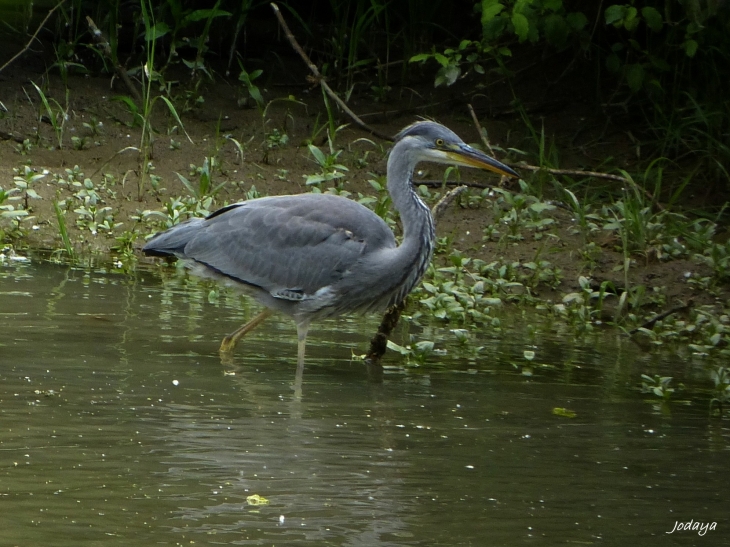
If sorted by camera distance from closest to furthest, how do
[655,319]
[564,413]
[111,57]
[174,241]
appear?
1. [564,413]
2. [174,241]
3. [655,319]
4. [111,57]

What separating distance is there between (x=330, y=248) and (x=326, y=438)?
1.81 m

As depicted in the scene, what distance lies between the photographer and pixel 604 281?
8.26 m

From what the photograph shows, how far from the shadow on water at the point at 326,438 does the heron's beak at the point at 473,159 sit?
1060 millimetres

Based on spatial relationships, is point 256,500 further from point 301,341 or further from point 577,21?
point 577,21

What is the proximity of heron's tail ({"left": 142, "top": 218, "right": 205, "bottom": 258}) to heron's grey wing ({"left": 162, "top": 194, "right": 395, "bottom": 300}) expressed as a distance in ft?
0.17

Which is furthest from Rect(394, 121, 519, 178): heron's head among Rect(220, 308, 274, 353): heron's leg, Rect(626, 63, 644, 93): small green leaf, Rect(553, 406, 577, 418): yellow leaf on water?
Rect(626, 63, 644, 93): small green leaf

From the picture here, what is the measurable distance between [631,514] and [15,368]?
9.94 ft

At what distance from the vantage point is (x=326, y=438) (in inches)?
191

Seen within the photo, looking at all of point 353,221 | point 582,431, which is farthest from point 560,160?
point 582,431

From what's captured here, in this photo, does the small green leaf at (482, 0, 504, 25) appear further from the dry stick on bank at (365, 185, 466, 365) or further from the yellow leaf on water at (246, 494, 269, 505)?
the yellow leaf on water at (246, 494, 269, 505)

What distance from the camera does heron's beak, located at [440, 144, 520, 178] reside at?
644 cm

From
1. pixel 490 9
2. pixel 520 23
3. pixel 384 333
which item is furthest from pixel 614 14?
pixel 384 333

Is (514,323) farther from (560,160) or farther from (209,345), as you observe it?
(560,160)

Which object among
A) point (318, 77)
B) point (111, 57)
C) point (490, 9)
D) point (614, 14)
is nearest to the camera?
point (614, 14)
